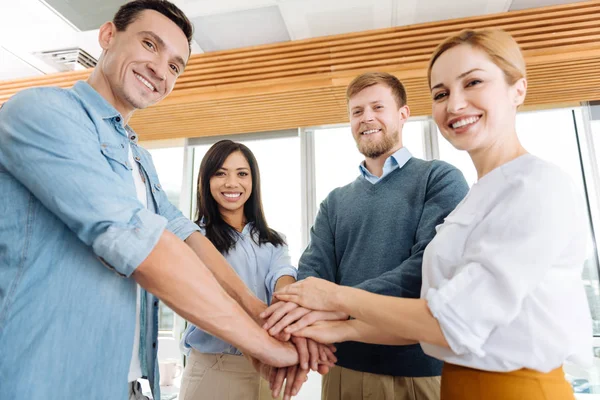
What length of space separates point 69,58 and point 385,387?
11.9ft

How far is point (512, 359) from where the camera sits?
84 cm

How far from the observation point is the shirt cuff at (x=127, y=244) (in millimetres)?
789

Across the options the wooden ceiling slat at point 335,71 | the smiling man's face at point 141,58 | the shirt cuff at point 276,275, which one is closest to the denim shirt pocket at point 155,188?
the smiling man's face at point 141,58

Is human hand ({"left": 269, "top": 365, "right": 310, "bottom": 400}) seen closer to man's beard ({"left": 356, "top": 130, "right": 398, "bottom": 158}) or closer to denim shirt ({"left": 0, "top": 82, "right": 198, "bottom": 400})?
denim shirt ({"left": 0, "top": 82, "right": 198, "bottom": 400})

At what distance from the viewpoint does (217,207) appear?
6.90 feet

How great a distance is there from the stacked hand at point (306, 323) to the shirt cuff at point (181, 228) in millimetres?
420

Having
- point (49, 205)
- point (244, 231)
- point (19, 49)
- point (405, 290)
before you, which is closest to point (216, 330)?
point (49, 205)

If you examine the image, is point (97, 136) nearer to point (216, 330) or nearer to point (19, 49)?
point (216, 330)

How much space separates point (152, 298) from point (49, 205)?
1.57 feet

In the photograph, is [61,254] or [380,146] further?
[380,146]

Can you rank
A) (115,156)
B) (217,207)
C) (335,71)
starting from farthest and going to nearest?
(335,71) → (217,207) → (115,156)

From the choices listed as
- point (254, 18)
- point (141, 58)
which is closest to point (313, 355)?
point (141, 58)

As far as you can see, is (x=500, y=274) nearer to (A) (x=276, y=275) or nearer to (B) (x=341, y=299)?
(B) (x=341, y=299)

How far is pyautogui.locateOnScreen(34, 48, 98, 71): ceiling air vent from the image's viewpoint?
10.8ft
